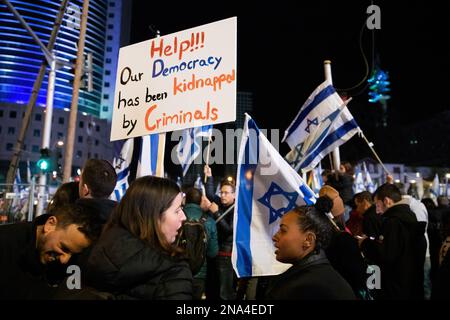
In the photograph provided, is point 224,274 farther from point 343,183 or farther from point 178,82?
point 178,82

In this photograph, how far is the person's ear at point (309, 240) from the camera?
2537 millimetres

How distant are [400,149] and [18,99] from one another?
78.6 meters

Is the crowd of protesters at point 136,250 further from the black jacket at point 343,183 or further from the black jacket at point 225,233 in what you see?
the black jacket at point 343,183

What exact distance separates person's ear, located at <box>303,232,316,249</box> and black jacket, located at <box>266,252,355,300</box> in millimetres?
79

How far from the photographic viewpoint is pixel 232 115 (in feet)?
14.2

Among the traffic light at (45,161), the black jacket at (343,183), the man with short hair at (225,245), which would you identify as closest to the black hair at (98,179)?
the man with short hair at (225,245)

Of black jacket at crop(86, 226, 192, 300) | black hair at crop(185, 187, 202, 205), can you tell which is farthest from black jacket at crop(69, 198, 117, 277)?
black hair at crop(185, 187, 202, 205)

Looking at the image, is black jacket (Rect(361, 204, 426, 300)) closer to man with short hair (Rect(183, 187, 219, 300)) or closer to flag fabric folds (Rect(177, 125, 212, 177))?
man with short hair (Rect(183, 187, 219, 300))

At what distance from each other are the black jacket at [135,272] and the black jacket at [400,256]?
3.10m

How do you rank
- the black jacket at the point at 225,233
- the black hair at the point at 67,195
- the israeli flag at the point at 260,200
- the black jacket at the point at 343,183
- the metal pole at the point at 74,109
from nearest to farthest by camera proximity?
the black hair at the point at 67,195
the israeli flag at the point at 260,200
the black jacket at the point at 225,233
the black jacket at the point at 343,183
the metal pole at the point at 74,109

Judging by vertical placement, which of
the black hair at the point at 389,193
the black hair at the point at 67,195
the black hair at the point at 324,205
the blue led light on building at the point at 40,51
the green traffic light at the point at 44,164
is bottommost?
the black hair at the point at 324,205

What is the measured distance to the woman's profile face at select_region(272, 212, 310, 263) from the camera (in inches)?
99.6
